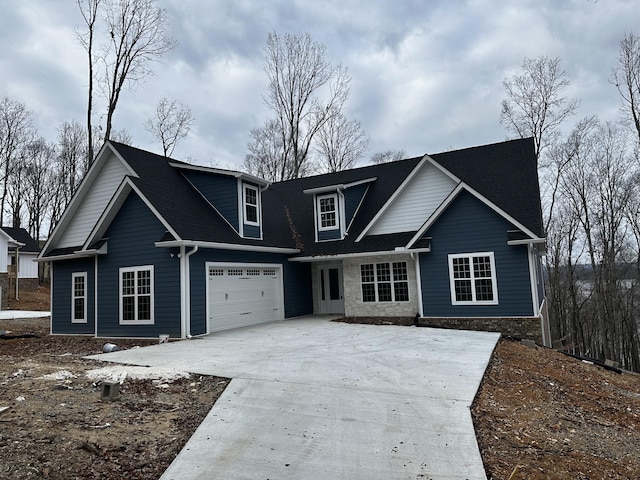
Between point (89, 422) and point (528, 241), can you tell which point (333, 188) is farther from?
point (89, 422)

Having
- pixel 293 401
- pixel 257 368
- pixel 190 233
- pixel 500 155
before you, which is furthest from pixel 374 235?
pixel 293 401

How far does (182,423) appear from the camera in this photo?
17.1ft

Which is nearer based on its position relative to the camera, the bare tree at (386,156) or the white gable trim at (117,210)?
the white gable trim at (117,210)

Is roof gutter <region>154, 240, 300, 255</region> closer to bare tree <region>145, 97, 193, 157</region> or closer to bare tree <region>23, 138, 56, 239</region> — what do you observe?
bare tree <region>145, 97, 193, 157</region>

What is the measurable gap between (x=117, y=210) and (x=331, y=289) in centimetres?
911

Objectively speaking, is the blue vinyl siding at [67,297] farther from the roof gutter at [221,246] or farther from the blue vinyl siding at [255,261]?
the blue vinyl siding at [255,261]

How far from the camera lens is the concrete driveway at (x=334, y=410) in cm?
414

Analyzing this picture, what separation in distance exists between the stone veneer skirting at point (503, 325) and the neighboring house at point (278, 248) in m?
0.04

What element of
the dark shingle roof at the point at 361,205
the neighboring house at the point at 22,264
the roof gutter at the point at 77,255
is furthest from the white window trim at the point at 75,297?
the neighboring house at the point at 22,264

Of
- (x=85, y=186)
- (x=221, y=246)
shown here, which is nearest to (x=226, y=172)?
(x=221, y=246)

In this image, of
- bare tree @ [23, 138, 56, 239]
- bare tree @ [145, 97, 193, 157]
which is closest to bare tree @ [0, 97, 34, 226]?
bare tree @ [23, 138, 56, 239]

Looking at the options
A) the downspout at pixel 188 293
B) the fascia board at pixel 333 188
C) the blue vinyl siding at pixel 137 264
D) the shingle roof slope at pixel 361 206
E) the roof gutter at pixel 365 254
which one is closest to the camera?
the downspout at pixel 188 293

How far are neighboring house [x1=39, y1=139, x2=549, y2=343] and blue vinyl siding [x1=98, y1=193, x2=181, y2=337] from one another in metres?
0.05

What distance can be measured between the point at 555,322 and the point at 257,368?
25.0 m
